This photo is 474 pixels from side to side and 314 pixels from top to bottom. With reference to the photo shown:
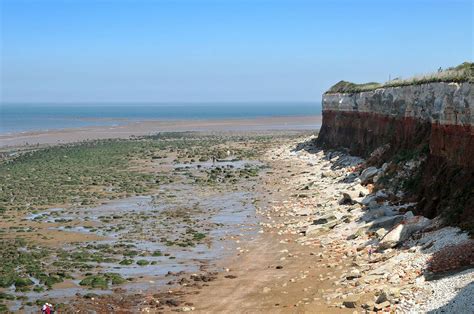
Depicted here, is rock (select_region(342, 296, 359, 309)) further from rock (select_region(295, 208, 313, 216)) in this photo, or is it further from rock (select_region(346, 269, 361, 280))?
rock (select_region(295, 208, 313, 216))

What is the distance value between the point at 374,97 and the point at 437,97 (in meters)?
14.8

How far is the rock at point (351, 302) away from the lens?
15672 millimetres

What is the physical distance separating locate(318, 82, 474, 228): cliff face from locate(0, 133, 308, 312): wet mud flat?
836 centimetres

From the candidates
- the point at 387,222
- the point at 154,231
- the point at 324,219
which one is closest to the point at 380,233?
the point at 387,222

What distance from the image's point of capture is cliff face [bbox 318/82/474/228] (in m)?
20.7

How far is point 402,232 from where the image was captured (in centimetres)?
2042

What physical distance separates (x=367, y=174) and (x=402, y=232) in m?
11.8

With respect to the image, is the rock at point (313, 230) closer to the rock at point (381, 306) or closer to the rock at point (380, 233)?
the rock at point (380, 233)

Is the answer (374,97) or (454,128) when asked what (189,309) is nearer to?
(454,128)

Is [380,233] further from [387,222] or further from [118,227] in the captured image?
[118,227]

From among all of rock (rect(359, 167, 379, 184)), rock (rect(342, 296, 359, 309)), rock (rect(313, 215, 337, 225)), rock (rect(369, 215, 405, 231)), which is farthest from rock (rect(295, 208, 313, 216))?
rock (rect(342, 296, 359, 309))

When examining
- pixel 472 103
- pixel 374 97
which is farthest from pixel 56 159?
pixel 472 103

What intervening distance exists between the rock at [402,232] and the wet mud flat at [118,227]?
612 centimetres

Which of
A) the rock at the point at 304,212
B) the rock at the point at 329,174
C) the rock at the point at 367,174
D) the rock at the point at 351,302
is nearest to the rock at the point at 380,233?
the rock at the point at 351,302
